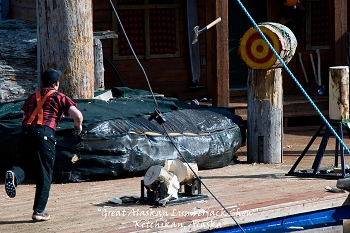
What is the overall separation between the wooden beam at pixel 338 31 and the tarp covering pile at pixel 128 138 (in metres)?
3.41

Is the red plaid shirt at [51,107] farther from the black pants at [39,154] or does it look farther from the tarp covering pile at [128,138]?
the tarp covering pile at [128,138]

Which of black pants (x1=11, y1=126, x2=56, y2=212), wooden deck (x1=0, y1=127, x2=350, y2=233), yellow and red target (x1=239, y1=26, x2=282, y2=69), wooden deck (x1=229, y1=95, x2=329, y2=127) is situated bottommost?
wooden deck (x1=0, y1=127, x2=350, y2=233)

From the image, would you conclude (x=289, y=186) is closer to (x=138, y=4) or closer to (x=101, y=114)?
(x=101, y=114)

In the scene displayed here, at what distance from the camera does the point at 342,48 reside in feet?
41.8

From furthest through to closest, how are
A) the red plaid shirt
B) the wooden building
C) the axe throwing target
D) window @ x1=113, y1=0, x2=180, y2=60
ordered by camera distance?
window @ x1=113, y1=0, x2=180, y2=60 → the wooden building → the axe throwing target → the red plaid shirt

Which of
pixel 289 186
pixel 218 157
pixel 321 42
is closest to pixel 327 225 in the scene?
pixel 289 186

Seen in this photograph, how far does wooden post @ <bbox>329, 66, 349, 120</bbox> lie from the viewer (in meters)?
8.52

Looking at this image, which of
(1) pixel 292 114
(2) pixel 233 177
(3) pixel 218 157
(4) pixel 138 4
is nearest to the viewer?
(2) pixel 233 177

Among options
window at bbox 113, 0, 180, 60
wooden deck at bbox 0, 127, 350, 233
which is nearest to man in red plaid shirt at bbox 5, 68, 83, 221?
wooden deck at bbox 0, 127, 350, 233

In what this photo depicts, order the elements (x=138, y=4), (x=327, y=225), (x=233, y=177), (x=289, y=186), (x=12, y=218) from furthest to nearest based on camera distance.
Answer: (x=138, y=4) → (x=233, y=177) → (x=289, y=186) → (x=327, y=225) → (x=12, y=218)

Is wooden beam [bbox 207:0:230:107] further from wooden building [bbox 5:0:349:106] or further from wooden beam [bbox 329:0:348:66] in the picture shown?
wooden beam [bbox 329:0:348:66]

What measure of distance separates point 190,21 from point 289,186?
6.42 metres

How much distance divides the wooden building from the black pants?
255 inches

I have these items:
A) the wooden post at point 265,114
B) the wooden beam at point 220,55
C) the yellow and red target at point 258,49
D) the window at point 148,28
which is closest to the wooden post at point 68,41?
the yellow and red target at point 258,49
